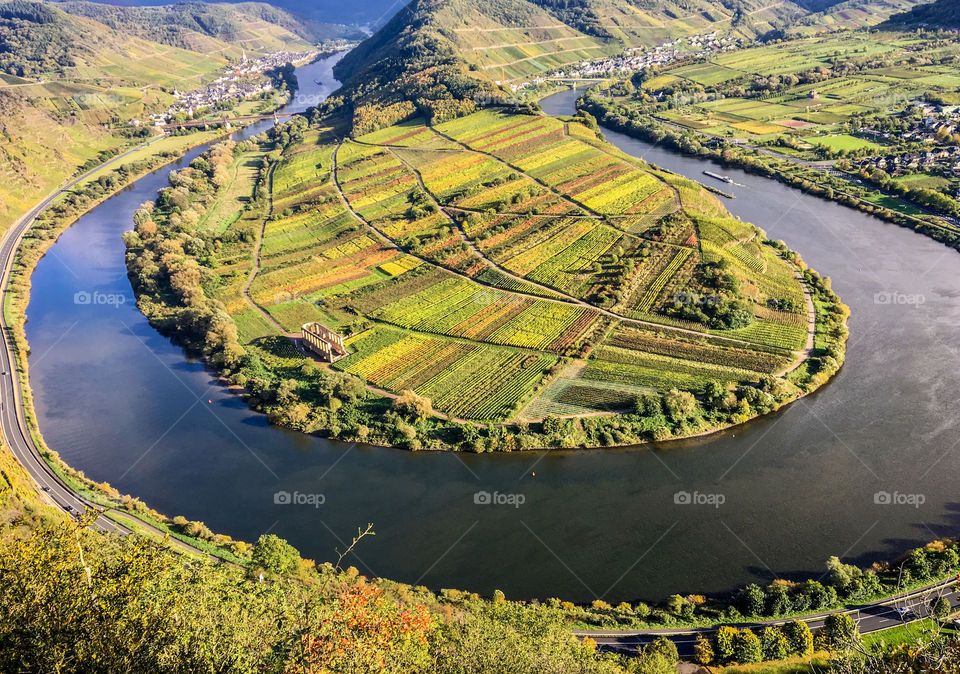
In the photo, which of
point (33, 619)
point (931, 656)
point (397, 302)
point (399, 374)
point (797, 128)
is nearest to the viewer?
point (33, 619)

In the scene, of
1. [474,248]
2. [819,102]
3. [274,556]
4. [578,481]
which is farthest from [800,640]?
[819,102]

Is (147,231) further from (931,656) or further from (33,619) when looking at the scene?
(931,656)

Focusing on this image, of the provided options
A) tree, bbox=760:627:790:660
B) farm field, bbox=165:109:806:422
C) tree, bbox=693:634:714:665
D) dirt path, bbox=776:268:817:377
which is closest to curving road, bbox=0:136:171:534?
farm field, bbox=165:109:806:422

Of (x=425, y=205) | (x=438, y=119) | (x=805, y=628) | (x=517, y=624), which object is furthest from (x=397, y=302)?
(x=438, y=119)

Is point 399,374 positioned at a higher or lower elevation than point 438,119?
lower

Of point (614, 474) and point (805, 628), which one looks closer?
point (805, 628)

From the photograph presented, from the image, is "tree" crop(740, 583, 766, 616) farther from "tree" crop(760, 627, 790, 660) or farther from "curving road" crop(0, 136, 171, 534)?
"curving road" crop(0, 136, 171, 534)

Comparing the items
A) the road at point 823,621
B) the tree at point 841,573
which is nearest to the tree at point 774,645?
the road at point 823,621
